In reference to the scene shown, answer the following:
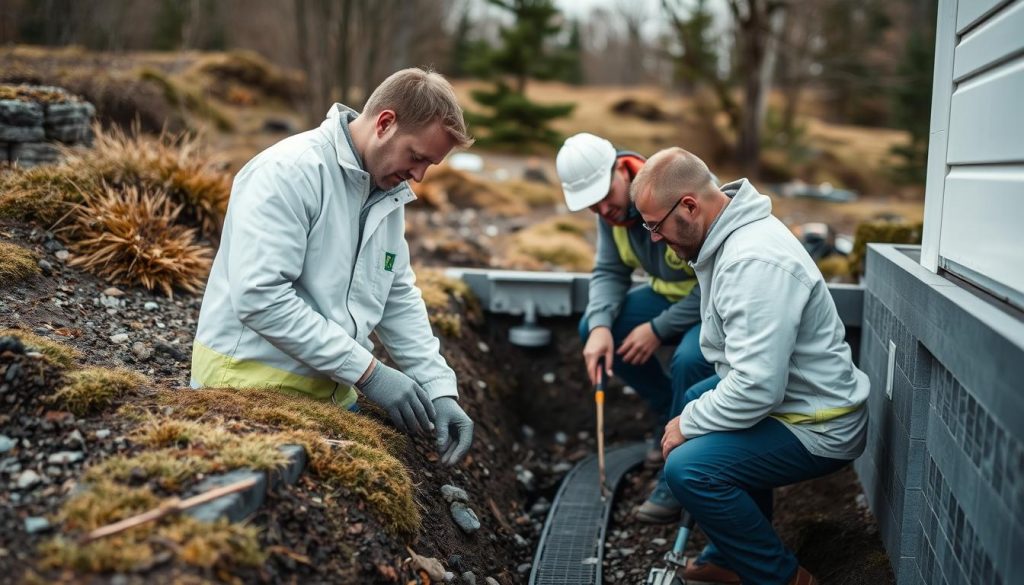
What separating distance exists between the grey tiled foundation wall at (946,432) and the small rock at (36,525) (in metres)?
2.17

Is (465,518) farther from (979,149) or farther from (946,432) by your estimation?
(979,149)

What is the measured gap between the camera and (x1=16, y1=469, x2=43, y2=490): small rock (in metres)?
2.24

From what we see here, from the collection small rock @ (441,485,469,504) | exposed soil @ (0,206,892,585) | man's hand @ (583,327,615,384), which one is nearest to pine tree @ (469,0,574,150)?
exposed soil @ (0,206,892,585)

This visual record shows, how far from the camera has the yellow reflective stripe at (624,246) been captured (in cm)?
429

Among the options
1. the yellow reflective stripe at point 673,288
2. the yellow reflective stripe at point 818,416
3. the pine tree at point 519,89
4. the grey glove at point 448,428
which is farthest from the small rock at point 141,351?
the pine tree at point 519,89

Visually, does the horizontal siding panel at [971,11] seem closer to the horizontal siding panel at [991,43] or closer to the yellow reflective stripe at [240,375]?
the horizontal siding panel at [991,43]

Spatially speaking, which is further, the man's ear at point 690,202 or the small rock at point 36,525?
the man's ear at point 690,202

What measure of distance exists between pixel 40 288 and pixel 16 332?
96 centimetres

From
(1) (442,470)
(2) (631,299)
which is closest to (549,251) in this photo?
(2) (631,299)

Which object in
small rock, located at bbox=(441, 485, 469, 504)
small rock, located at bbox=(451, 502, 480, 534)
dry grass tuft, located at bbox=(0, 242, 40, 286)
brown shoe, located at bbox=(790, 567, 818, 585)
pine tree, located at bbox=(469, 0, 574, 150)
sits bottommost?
brown shoe, located at bbox=(790, 567, 818, 585)

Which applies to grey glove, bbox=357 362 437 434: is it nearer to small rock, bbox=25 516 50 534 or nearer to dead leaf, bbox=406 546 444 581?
dead leaf, bbox=406 546 444 581

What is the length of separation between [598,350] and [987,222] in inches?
78.8

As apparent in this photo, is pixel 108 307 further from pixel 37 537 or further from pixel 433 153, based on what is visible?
pixel 37 537

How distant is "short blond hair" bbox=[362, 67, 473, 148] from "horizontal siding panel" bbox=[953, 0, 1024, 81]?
1.65m
